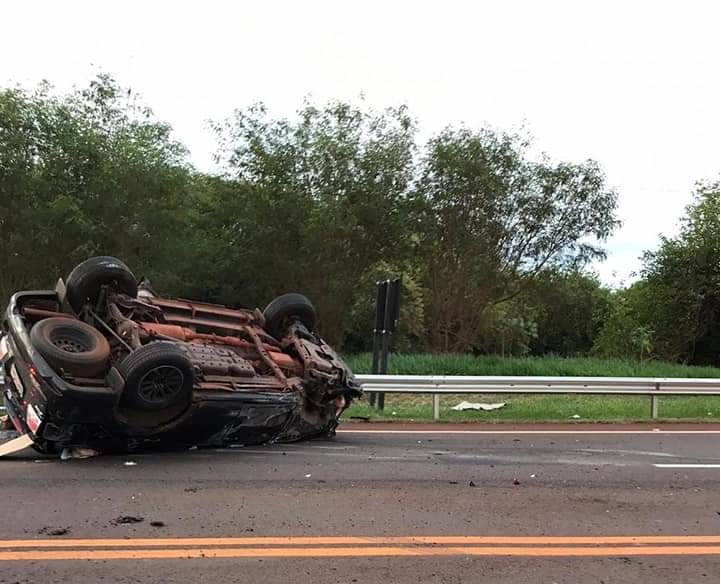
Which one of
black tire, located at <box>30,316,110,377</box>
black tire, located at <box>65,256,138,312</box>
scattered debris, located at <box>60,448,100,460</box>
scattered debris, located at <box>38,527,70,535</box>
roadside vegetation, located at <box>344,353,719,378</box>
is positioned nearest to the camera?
scattered debris, located at <box>38,527,70,535</box>

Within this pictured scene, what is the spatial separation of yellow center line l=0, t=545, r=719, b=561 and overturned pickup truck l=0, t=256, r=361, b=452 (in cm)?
223

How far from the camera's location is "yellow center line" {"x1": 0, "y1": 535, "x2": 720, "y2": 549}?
4395 mm

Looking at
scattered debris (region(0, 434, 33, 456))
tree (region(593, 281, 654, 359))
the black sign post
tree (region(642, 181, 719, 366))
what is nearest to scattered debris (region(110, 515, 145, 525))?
scattered debris (region(0, 434, 33, 456))

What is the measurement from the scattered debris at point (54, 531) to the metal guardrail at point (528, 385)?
671cm

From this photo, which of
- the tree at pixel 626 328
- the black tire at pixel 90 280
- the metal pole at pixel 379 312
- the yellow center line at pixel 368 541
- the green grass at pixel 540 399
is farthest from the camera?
the tree at pixel 626 328

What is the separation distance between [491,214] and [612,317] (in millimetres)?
17782

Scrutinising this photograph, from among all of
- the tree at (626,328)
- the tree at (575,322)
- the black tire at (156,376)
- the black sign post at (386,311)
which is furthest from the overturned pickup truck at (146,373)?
the tree at (575,322)

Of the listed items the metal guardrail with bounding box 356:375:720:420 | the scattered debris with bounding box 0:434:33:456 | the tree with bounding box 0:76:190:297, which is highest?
the tree with bounding box 0:76:190:297

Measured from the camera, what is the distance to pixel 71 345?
680cm

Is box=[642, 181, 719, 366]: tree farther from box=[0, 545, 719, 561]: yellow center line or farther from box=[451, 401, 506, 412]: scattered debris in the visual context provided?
box=[0, 545, 719, 561]: yellow center line

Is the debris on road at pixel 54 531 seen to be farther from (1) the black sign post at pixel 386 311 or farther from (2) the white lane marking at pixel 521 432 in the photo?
(1) the black sign post at pixel 386 311

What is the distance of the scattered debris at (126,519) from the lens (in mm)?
4840

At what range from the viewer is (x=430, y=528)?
494 centimetres

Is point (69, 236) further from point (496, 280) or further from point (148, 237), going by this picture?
point (496, 280)
